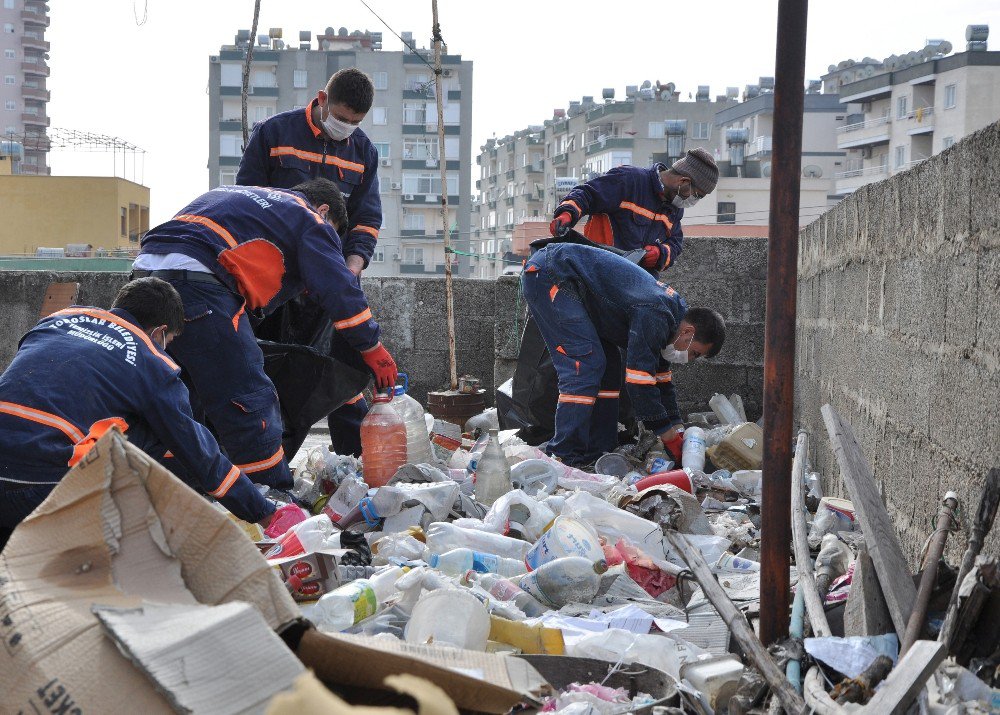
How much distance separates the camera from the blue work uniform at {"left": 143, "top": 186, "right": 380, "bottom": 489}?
428 centimetres

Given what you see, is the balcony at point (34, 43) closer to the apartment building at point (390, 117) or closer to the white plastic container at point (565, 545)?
the apartment building at point (390, 117)

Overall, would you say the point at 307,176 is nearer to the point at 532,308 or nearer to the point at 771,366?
the point at 532,308

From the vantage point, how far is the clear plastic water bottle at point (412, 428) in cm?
535

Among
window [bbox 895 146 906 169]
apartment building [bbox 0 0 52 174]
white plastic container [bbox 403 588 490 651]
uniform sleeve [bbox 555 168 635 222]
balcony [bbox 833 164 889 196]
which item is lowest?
white plastic container [bbox 403 588 490 651]

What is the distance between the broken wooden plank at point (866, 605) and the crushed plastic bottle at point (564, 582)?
0.98 meters

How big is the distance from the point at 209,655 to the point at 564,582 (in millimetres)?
2009

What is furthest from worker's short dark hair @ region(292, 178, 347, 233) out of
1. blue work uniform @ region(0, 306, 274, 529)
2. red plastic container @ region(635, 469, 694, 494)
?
red plastic container @ region(635, 469, 694, 494)

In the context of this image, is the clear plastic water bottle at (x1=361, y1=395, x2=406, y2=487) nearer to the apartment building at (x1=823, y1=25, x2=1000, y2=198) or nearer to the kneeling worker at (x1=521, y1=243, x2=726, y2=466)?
the kneeling worker at (x1=521, y1=243, x2=726, y2=466)

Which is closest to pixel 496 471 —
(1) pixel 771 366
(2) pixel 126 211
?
(1) pixel 771 366

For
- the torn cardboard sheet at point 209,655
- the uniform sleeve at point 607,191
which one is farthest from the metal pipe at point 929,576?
the uniform sleeve at point 607,191

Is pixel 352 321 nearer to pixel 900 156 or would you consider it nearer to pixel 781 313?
pixel 781 313

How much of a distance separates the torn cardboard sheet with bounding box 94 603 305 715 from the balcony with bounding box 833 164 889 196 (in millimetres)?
57098

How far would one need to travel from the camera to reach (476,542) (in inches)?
154

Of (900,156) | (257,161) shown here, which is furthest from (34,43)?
(257,161)
